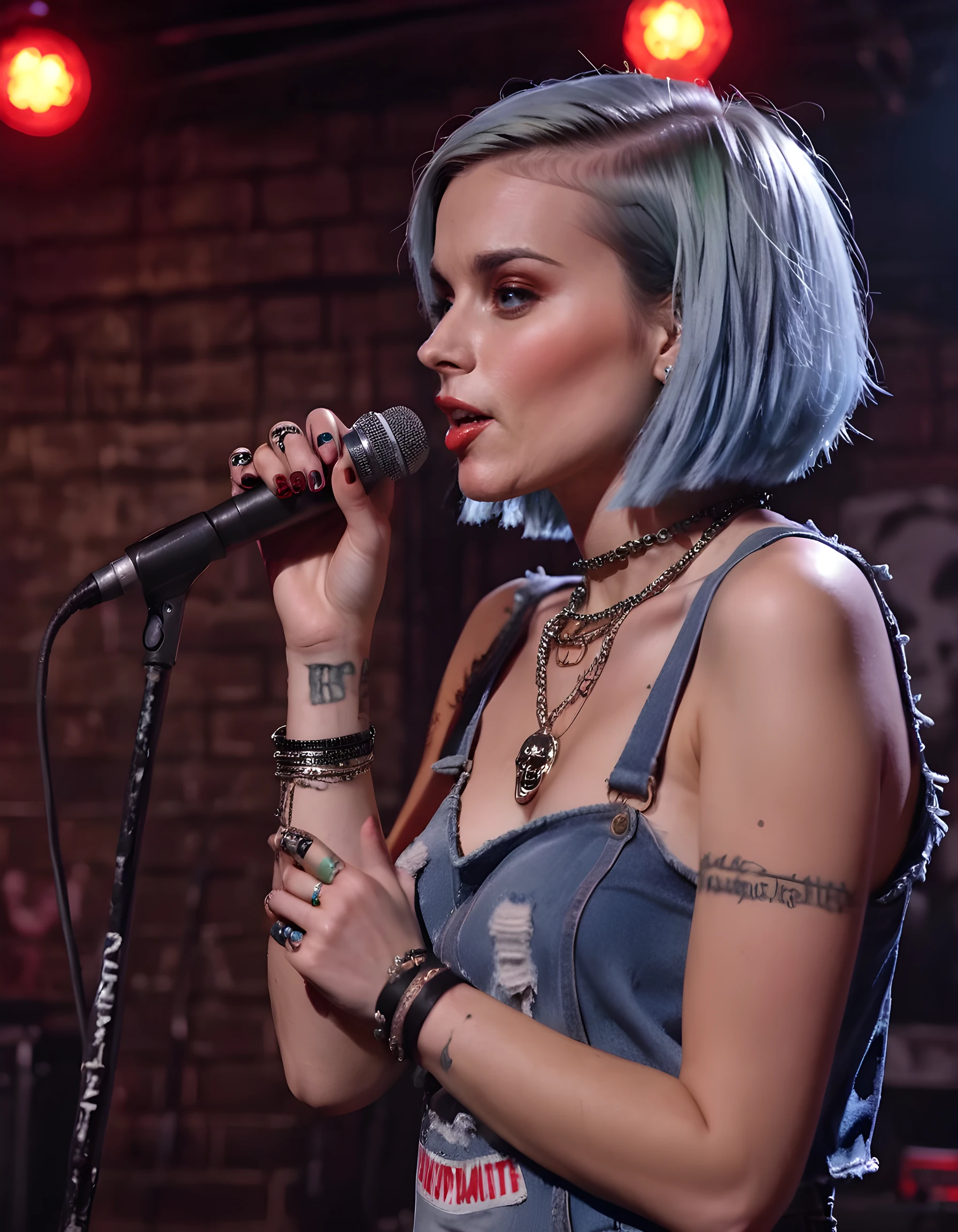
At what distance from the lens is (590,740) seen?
1.15 m

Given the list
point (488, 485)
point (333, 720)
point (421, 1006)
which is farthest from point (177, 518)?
point (421, 1006)

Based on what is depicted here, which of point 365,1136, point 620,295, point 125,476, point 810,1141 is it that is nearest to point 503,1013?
point 810,1141

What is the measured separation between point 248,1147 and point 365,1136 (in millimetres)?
325

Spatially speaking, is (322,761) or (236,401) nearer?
(322,761)

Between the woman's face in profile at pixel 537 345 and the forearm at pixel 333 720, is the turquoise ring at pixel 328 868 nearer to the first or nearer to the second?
the forearm at pixel 333 720

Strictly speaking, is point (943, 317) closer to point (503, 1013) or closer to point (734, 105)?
point (734, 105)

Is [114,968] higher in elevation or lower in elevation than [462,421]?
lower

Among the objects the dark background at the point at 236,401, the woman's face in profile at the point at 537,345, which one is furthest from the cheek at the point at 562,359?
the dark background at the point at 236,401

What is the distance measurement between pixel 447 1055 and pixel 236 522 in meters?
0.56

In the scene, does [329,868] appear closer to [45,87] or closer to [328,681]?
[328,681]

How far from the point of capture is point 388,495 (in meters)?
1.28

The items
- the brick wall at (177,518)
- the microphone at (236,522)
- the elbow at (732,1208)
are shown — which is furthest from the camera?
the brick wall at (177,518)

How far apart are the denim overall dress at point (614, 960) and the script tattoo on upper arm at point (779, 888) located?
0.31ft

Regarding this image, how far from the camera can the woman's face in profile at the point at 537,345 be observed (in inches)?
45.5
